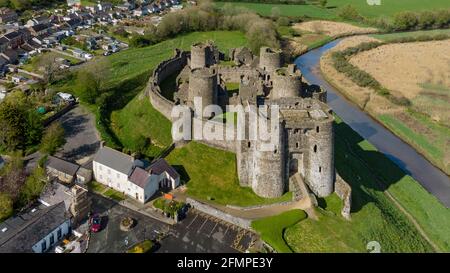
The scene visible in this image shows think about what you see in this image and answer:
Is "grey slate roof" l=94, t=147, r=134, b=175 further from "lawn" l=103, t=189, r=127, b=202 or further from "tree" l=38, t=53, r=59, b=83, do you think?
"tree" l=38, t=53, r=59, b=83

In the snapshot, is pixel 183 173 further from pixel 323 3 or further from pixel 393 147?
pixel 323 3

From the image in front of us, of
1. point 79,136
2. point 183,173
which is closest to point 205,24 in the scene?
point 79,136

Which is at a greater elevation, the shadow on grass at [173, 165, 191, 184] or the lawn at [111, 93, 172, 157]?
the lawn at [111, 93, 172, 157]

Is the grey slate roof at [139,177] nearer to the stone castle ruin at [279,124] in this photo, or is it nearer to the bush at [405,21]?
the stone castle ruin at [279,124]

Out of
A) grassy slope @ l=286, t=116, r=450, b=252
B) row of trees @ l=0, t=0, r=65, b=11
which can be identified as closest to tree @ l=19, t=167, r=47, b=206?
grassy slope @ l=286, t=116, r=450, b=252

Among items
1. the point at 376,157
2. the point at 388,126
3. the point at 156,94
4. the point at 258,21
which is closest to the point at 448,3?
the point at 258,21

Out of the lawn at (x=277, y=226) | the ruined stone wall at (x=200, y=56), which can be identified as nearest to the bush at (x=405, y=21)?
the ruined stone wall at (x=200, y=56)
